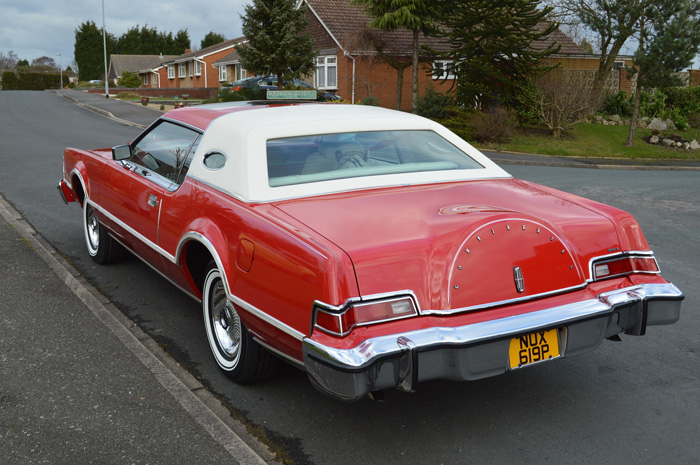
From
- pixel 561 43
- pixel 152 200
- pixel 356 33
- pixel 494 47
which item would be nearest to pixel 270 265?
pixel 152 200

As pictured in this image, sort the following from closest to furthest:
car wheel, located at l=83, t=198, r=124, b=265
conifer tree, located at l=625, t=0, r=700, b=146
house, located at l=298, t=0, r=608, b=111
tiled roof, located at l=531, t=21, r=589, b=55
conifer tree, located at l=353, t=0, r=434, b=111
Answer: car wheel, located at l=83, t=198, r=124, b=265 → conifer tree, located at l=625, t=0, r=700, b=146 → conifer tree, located at l=353, t=0, r=434, b=111 → house, located at l=298, t=0, r=608, b=111 → tiled roof, located at l=531, t=21, r=589, b=55

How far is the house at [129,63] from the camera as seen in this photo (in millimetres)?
88812

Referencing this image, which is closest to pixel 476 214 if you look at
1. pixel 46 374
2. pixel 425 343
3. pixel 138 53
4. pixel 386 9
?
pixel 425 343

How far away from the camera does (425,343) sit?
9.36ft

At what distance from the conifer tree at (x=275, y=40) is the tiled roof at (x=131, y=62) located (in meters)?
61.8

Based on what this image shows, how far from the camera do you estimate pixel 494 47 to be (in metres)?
22.7

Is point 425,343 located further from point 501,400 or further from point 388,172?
point 388,172

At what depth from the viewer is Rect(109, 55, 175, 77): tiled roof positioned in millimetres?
88894

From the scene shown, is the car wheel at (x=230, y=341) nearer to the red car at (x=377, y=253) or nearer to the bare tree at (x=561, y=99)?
the red car at (x=377, y=253)

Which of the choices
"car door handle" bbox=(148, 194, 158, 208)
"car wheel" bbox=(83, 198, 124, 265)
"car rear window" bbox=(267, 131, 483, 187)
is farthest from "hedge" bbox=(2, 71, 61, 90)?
"car rear window" bbox=(267, 131, 483, 187)

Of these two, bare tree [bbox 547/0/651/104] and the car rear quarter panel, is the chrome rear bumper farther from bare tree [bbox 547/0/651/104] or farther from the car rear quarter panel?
bare tree [bbox 547/0/651/104]

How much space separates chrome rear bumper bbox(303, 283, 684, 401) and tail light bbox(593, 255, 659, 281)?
0.16 m

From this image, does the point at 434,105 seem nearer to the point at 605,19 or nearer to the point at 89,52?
the point at 605,19

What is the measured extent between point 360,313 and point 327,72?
105 feet
